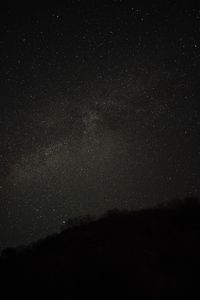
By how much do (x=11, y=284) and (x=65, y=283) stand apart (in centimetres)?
236

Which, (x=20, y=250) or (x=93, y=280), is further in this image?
(x=20, y=250)

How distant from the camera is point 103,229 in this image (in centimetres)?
1541

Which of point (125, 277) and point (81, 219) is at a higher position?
point (81, 219)

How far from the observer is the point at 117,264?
9.61m

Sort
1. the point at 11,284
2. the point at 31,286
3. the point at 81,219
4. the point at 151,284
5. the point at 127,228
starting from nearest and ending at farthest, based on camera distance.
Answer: the point at 151,284
the point at 31,286
the point at 11,284
the point at 127,228
the point at 81,219

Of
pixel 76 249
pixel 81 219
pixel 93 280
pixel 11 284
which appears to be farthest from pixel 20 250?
pixel 93 280

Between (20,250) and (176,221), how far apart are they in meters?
8.75

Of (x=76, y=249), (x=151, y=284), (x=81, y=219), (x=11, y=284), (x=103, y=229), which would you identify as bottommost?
(x=151, y=284)

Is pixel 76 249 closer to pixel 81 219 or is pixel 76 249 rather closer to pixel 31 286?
pixel 31 286

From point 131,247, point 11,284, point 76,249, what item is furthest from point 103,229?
point 11,284

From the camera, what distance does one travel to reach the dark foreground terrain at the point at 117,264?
8297 millimetres

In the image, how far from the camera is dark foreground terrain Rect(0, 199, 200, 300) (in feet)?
27.2

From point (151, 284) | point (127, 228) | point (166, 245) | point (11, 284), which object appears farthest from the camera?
point (127, 228)

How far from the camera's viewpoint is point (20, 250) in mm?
16516
